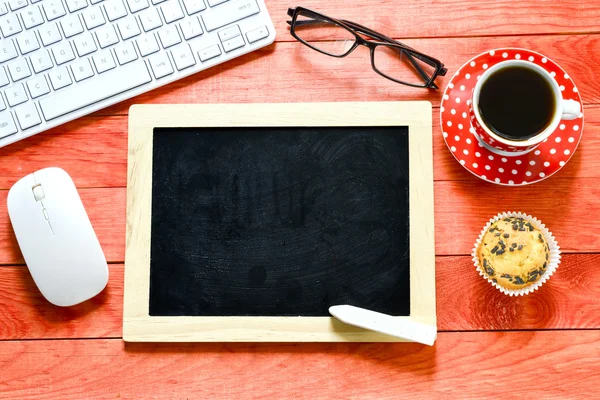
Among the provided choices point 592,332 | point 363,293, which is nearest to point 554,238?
point 592,332

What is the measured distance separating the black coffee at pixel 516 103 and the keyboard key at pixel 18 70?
554 millimetres

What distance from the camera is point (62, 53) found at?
736mm

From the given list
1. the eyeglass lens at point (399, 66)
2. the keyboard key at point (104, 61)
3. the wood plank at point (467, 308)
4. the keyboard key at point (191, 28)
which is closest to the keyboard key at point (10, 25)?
the keyboard key at point (104, 61)

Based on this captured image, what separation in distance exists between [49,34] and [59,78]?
0.06 metres

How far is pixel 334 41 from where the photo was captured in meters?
0.77

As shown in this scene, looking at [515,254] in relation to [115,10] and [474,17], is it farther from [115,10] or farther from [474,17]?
[115,10]

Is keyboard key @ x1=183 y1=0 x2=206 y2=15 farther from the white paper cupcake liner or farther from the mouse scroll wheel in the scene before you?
the white paper cupcake liner

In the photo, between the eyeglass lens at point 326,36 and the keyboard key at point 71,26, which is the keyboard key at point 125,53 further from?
the eyeglass lens at point 326,36

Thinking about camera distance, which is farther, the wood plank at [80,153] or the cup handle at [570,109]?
the wood plank at [80,153]

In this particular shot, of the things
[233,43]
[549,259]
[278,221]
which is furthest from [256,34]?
[549,259]

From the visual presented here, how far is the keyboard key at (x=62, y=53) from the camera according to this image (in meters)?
0.73

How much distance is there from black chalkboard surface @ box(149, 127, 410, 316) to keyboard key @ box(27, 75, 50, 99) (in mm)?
148

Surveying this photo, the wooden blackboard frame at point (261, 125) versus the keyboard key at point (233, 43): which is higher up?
the keyboard key at point (233, 43)

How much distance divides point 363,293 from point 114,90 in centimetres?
40
